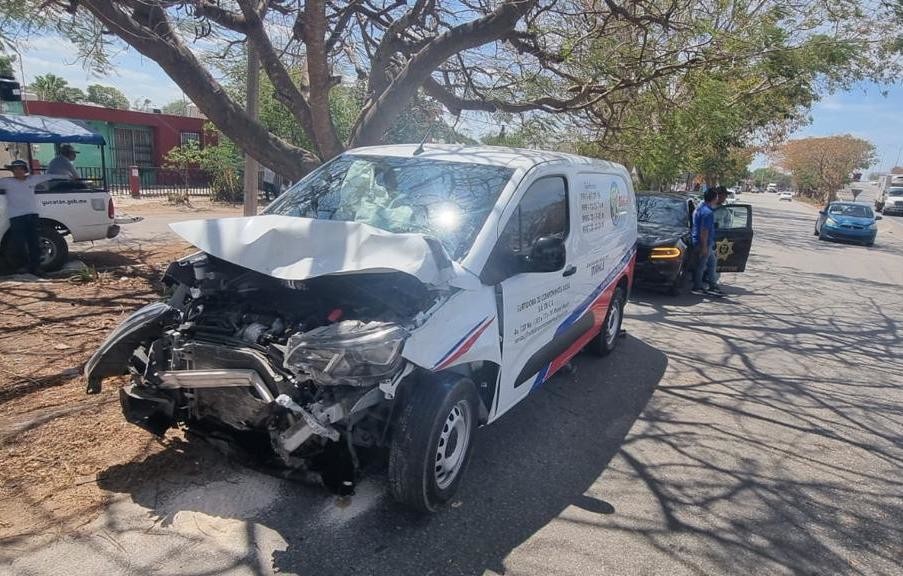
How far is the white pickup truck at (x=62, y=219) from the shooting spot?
339 inches

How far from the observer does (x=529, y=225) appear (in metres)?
4.13

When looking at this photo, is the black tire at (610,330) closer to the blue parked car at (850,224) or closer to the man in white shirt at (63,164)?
the man in white shirt at (63,164)

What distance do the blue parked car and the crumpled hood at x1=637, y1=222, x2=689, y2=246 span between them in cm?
1500

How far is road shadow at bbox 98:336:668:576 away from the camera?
298cm

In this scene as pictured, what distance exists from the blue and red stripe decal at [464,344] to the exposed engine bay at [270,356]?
0.19 meters

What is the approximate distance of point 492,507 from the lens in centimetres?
349

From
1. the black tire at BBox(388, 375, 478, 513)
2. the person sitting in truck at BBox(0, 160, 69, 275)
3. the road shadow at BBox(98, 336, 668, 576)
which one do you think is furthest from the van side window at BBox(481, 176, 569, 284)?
the person sitting in truck at BBox(0, 160, 69, 275)

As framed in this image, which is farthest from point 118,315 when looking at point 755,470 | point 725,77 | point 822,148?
point 822,148

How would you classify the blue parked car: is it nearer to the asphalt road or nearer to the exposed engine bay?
the asphalt road

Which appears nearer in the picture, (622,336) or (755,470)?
(755,470)

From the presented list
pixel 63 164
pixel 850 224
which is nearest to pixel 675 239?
pixel 63 164

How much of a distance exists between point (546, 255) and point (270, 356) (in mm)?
1719

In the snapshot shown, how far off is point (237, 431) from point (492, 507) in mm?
1494

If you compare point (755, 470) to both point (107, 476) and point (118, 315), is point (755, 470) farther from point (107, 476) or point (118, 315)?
point (118, 315)
